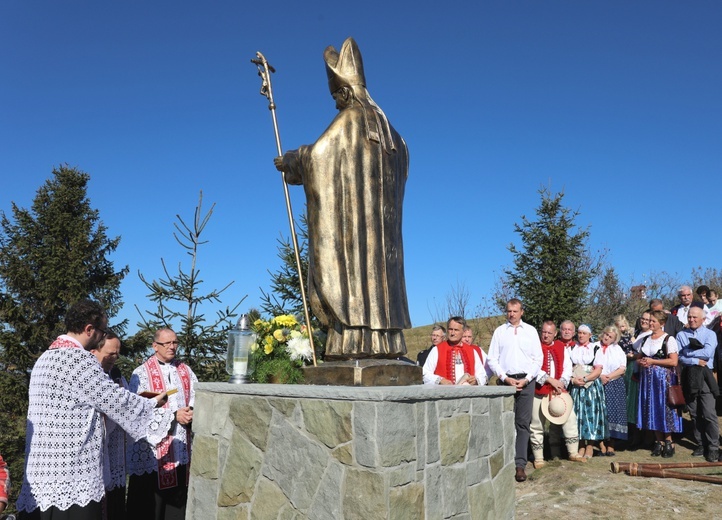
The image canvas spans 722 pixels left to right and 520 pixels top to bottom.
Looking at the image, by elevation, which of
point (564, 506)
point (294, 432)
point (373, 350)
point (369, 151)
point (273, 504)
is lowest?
point (564, 506)

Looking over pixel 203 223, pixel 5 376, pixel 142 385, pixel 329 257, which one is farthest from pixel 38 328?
pixel 329 257

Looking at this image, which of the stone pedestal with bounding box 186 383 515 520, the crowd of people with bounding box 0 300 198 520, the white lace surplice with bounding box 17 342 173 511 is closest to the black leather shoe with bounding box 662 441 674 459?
the stone pedestal with bounding box 186 383 515 520

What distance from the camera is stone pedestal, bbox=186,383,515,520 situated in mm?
3391

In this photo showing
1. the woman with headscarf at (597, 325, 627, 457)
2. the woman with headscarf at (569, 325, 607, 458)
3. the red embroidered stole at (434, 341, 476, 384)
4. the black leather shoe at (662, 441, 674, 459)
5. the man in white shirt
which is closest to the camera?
the red embroidered stole at (434, 341, 476, 384)

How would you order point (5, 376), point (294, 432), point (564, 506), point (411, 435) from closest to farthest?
point (411, 435)
point (294, 432)
point (564, 506)
point (5, 376)

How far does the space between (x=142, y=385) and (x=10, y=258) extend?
14.7 m

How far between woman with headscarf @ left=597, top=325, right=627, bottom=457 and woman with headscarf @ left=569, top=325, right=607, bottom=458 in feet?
0.41

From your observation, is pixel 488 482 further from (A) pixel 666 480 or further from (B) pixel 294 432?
(A) pixel 666 480

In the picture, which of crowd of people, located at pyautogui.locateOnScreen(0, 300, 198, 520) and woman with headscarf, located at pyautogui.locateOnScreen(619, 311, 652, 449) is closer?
crowd of people, located at pyautogui.locateOnScreen(0, 300, 198, 520)

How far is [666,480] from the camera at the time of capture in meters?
6.68

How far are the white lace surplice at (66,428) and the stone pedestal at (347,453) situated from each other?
2.32 ft

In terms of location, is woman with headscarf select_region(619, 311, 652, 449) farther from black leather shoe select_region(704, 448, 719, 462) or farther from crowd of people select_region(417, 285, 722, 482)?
Result: black leather shoe select_region(704, 448, 719, 462)

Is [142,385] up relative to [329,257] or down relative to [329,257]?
down

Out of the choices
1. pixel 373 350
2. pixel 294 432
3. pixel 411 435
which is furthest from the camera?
pixel 373 350
